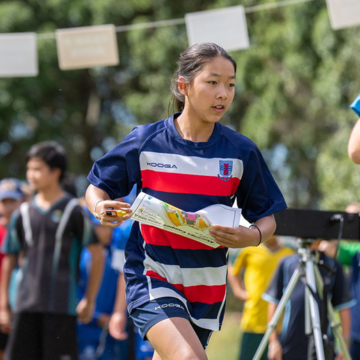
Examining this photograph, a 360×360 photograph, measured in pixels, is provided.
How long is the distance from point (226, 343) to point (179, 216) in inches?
324

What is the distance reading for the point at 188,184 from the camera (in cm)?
316

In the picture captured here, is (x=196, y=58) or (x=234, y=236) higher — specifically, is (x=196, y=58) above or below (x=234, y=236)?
above

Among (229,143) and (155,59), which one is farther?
(155,59)

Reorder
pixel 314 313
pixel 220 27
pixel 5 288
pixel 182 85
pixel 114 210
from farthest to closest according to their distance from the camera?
1. pixel 220 27
2. pixel 5 288
3. pixel 314 313
4. pixel 182 85
5. pixel 114 210

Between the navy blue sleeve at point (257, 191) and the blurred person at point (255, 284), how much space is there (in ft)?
9.29

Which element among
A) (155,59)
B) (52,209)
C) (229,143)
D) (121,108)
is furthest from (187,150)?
(121,108)

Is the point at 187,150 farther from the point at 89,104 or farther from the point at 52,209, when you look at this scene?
the point at 89,104

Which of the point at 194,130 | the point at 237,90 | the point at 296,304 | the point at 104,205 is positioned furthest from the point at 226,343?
the point at 104,205

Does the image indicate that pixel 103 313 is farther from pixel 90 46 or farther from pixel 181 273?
pixel 181 273

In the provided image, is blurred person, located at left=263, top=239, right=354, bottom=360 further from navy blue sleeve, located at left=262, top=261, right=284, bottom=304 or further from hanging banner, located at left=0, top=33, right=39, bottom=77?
hanging banner, located at left=0, top=33, right=39, bottom=77

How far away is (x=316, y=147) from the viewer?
1494 cm

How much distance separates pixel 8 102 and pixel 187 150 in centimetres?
1420

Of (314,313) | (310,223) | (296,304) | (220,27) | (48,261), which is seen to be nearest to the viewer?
(314,313)

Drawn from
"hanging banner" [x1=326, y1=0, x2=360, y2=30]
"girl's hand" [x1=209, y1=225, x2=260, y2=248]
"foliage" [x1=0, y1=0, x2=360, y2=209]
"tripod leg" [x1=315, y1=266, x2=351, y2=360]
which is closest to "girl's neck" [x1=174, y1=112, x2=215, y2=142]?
"girl's hand" [x1=209, y1=225, x2=260, y2=248]
